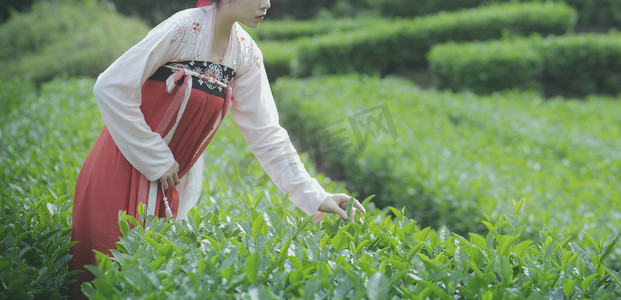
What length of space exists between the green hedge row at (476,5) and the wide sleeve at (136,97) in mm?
12319

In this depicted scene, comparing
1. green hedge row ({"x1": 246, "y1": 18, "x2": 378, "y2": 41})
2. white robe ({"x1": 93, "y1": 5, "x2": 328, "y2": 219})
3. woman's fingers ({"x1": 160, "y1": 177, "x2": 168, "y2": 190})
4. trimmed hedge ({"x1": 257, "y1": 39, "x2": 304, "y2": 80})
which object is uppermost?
white robe ({"x1": 93, "y1": 5, "x2": 328, "y2": 219})

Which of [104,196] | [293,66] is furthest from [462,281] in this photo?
[293,66]

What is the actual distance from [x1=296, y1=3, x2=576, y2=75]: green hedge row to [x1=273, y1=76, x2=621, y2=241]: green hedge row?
2675 millimetres

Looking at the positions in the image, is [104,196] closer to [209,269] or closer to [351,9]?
[209,269]

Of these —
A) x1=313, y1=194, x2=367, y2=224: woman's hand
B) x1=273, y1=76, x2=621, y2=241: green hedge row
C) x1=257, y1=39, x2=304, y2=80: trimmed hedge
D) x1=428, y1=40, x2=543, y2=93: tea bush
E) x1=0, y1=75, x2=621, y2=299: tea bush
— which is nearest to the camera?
x1=0, y1=75, x2=621, y2=299: tea bush

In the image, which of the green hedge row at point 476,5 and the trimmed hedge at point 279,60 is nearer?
the trimmed hedge at point 279,60

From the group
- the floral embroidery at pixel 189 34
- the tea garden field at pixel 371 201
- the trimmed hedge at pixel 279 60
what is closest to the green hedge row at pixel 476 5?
the tea garden field at pixel 371 201

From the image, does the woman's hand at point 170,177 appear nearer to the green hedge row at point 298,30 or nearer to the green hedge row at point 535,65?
the green hedge row at point 535,65

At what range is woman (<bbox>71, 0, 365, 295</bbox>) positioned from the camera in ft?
5.80

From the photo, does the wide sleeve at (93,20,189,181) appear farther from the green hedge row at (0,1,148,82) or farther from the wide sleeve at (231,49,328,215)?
the green hedge row at (0,1,148,82)

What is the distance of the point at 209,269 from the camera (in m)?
1.53

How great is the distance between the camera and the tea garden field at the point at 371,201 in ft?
5.14

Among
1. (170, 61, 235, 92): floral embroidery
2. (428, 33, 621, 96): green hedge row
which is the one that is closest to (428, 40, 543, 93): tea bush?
(428, 33, 621, 96): green hedge row

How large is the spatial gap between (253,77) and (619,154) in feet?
15.1
